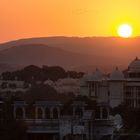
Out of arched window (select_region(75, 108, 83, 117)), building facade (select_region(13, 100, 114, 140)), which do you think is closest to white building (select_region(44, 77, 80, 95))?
arched window (select_region(75, 108, 83, 117))

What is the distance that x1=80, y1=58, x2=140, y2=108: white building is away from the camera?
55.1m

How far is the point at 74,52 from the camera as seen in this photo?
172125 millimetres

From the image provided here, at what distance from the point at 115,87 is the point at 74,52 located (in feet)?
383

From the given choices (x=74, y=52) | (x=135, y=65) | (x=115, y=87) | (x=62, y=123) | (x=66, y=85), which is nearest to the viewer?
(x=62, y=123)

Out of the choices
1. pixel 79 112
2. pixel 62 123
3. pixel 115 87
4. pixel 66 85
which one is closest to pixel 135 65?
pixel 115 87

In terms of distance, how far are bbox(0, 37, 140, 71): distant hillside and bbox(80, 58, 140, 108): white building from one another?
87.4 meters

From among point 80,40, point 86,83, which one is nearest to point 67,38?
point 80,40

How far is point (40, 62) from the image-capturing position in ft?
510

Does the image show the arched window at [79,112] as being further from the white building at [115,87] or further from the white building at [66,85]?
the white building at [66,85]

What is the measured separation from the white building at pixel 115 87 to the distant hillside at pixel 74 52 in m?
87.4

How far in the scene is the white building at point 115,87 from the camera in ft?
181

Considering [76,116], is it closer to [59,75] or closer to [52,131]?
[52,131]

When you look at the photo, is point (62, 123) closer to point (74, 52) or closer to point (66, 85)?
point (66, 85)

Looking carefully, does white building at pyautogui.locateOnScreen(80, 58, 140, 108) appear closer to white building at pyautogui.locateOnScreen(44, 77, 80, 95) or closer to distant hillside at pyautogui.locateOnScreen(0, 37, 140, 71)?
white building at pyautogui.locateOnScreen(44, 77, 80, 95)
